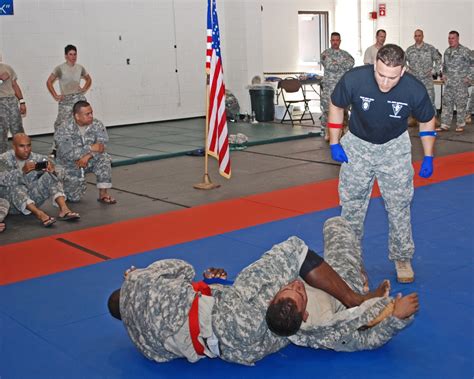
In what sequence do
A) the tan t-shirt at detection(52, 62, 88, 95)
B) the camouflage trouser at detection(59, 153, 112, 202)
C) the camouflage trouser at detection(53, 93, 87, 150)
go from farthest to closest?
the camouflage trouser at detection(53, 93, 87, 150) < the tan t-shirt at detection(52, 62, 88, 95) < the camouflage trouser at detection(59, 153, 112, 202)

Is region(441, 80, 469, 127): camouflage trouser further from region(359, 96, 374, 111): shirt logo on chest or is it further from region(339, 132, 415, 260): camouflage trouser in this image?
region(359, 96, 374, 111): shirt logo on chest

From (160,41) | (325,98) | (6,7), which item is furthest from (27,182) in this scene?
(160,41)

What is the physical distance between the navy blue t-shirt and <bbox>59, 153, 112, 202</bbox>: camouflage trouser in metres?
4.16

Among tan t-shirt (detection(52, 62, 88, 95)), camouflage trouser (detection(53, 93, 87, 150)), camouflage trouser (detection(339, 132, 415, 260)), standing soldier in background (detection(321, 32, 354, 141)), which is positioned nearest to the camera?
camouflage trouser (detection(339, 132, 415, 260))

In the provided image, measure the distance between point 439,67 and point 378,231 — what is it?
9.38m

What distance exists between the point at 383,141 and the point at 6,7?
10.9m

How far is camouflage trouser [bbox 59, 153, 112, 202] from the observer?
328 inches

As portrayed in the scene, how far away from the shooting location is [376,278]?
17.1 ft

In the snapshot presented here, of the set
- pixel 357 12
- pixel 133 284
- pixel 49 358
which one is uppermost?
pixel 357 12

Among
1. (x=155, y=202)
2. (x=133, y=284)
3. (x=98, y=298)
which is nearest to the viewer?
(x=133, y=284)

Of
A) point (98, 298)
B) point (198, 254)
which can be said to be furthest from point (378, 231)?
point (98, 298)

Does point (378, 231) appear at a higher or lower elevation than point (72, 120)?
lower

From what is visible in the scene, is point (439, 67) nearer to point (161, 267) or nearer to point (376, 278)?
point (376, 278)

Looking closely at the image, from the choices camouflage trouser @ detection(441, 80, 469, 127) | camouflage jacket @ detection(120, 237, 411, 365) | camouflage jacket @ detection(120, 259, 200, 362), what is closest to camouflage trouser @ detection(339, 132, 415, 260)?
camouflage jacket @ detection(120, 237, 411, 365)
